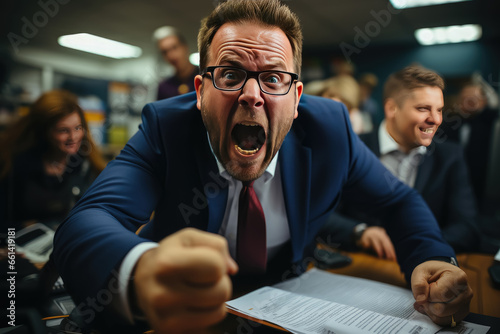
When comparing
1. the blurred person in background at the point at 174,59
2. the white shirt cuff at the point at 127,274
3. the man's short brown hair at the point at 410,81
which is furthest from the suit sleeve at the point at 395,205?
the white shirt cuff at the point at 127,274

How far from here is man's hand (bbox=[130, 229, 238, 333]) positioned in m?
0.25

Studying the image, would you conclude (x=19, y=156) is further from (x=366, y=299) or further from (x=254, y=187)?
(x=366, y=299)

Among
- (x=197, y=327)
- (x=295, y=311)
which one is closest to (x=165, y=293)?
(x=197, y=327)

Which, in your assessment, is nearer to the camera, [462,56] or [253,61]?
[253,61]

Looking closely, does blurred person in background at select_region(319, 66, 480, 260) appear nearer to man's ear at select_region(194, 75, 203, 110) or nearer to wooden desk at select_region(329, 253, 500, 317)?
wooden desk at select_region(329, 253, 500, 317)

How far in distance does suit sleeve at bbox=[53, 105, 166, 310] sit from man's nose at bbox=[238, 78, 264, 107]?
19 cm

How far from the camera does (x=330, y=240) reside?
0.87 metres

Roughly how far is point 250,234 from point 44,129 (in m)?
Result: 0.40

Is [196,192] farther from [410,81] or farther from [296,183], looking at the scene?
[410,81]

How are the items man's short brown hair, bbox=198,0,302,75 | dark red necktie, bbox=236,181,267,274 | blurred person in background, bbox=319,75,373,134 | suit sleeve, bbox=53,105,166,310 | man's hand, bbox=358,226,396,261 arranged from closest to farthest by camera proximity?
suit sleeve, bbox=53,105,166,310, man's short brown hair, bbox=198,0,302,75, dark red necktie, bbox=236,181,267,274, man's hand, bbox=358,226,396,261, blurred person in background, bbox=319,75,373,134

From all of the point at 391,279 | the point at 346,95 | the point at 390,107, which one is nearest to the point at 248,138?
the point at 390,107

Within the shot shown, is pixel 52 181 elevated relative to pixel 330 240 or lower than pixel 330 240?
elevated

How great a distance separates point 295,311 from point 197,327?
9.4 inches

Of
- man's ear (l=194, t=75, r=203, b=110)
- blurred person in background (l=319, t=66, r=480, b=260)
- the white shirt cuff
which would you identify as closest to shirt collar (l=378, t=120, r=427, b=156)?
blurred person in background (l=319, t=66, r=480, b=260)
